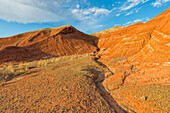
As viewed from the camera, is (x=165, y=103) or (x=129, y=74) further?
(x=129, y=74)

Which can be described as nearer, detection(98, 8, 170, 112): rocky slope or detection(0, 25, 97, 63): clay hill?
detection(98, 8, 170, 112): rocky slope

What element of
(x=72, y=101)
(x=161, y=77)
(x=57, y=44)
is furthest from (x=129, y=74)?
(x=57, y=44)

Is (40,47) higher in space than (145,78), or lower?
→ higher

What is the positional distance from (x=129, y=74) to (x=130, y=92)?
3.11 metres

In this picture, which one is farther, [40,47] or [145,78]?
[40,47]

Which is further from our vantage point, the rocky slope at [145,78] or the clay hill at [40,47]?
the clay hill at [40,47]

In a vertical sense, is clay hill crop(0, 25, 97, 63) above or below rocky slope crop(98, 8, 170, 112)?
above

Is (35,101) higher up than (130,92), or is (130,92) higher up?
(35,101)

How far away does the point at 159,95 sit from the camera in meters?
4.71

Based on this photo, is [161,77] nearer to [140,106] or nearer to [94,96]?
[140,106]

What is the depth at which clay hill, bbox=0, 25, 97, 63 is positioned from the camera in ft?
74.3

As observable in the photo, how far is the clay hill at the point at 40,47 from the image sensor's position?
22.7m

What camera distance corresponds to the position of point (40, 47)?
29203 mm

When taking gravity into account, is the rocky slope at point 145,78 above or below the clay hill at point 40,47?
below
